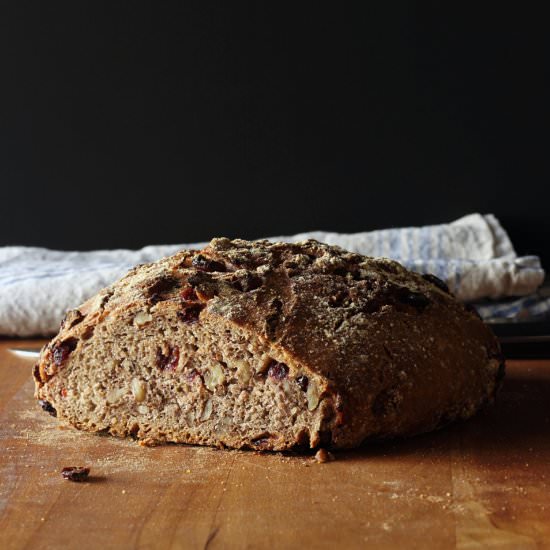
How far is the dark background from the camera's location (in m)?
3.31

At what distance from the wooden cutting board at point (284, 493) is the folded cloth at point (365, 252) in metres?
0.92

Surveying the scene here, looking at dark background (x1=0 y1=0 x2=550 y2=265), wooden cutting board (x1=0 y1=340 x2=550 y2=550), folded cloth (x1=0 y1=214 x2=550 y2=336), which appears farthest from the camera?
dark background (x1=0 y1=0 x2=550 y2=265)

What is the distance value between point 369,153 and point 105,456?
2003mm

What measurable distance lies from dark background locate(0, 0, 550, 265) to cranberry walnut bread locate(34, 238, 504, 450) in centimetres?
159

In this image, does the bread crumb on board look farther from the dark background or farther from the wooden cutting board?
the dark background

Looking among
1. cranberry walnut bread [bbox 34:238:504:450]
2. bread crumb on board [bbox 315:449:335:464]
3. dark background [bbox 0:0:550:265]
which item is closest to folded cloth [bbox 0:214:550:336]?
dark background [bbox 0:0:550:265]

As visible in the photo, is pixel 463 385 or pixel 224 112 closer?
pixel 463 385

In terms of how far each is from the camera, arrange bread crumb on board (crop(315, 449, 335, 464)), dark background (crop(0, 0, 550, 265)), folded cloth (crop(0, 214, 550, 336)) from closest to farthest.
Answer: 1. bread crumb on board (crop(315, 449, 335, 464))
2. folded cloth (crop(0, 214, 550, 336))
3. dark background (crop(0, 0, 550, 265))

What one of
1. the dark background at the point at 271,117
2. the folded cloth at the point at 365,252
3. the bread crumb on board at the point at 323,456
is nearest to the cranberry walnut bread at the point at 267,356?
the bread crumb on board at the point at 323,456

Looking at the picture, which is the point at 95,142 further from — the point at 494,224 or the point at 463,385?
the point at 463,385

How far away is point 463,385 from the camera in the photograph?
1.78 m

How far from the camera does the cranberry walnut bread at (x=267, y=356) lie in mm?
1633

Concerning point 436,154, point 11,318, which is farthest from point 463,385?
point 436,154

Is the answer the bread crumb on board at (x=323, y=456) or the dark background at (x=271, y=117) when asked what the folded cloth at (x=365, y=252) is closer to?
the dark background at (x=271, y=117)
